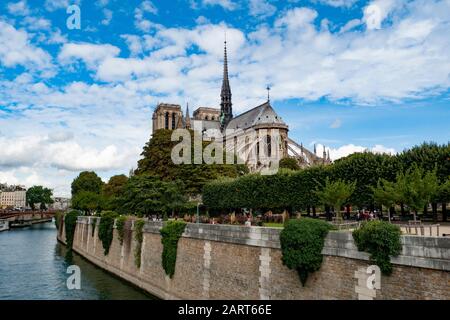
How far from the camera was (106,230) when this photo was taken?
31.0m

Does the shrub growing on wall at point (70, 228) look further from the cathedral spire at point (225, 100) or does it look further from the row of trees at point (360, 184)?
the cathedral spire at point (225, 100)

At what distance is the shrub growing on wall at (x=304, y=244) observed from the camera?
12.7m

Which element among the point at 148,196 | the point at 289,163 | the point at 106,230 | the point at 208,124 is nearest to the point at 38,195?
the point at 208,124

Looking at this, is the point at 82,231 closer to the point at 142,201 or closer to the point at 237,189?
the point at 142,201

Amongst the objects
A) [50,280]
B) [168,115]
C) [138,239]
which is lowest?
[50,280]

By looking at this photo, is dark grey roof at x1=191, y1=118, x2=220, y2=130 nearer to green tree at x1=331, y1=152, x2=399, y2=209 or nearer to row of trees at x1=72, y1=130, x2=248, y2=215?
row of trees at x1=72, y1=130, x2=248, y2=215

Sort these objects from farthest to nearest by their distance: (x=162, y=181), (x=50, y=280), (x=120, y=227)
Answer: (x=162, y=181)
(x=120, y=227)
(x=50, y=280)

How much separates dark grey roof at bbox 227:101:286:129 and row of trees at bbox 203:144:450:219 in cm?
4774

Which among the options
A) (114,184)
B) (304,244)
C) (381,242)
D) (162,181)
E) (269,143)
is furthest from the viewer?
(269,143)

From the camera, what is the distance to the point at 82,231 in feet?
132

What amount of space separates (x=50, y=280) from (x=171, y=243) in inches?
455

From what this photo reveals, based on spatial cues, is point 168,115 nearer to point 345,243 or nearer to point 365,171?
point 365,171

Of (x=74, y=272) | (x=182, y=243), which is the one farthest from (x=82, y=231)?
(x=182, y=243)

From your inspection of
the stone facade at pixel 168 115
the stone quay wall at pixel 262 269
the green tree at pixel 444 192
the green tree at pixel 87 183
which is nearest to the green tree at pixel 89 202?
the green tree at pixel 87 183
